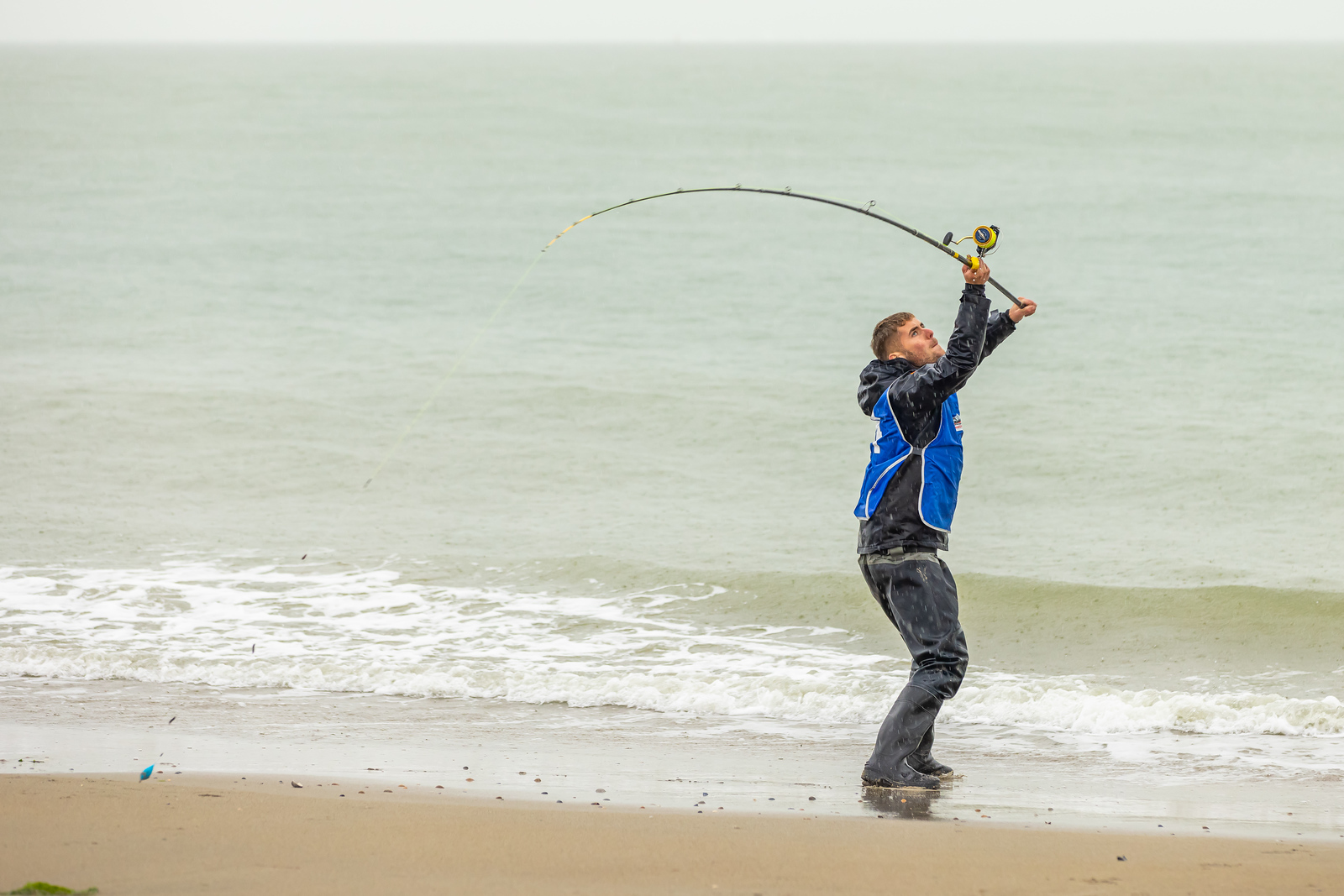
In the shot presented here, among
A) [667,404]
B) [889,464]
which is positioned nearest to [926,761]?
[889,464]

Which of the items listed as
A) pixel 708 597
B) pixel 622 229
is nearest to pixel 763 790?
pixel 708 597

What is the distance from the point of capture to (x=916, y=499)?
400 cm

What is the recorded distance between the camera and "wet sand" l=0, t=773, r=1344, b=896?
302 cm

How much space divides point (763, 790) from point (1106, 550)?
6.68 meters

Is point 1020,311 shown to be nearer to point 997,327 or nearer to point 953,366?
point 997,327

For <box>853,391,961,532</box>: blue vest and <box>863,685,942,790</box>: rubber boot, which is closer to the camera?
<box>853,391,961,532</box>: blue vest

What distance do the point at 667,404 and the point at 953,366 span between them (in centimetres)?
1241

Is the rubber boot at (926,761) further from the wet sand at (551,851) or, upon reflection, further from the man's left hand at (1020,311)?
the man's left hand at (1020,311)

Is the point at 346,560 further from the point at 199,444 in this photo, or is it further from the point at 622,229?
the point at 622,229

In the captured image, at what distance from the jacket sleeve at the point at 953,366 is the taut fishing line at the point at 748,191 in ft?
0.32

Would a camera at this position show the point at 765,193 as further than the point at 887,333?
Yes

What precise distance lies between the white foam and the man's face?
7.17 feet

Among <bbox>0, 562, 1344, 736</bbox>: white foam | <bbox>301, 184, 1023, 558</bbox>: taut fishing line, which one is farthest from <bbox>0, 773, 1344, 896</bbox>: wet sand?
<bbox>0, 562, 1344, 736</bbox>: white foam

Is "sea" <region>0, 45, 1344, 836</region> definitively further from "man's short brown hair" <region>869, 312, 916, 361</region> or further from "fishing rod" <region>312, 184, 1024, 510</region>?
"man's short brown hair" <region>869, 312, 916, 361</region>
